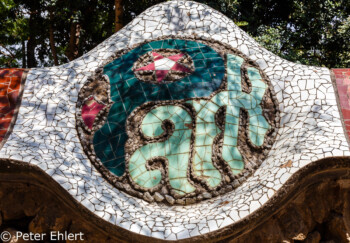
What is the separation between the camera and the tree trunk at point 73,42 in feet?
30.4

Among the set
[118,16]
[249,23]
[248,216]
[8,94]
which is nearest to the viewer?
[248,216]

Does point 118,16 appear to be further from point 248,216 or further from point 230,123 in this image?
point 248,216

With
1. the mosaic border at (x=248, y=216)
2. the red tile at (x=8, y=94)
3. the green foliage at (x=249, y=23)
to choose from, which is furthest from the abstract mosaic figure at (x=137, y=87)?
the green foliage at (x=249, y=23)

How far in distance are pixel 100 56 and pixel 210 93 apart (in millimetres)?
1441

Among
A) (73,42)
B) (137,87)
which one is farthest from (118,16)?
(137,87)

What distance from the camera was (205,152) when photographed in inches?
164

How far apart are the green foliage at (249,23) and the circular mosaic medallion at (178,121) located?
11.2ft

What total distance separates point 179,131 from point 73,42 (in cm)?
582

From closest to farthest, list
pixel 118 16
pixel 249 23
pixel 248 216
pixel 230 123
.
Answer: pixel 248 216, pixel 230 123, pixel 118 16, pixel 249 23

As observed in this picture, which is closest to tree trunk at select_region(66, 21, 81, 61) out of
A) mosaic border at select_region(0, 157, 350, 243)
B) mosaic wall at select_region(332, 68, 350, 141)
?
mosaic border at select_region(0, 157, 350, 243)

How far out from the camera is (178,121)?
435 centimetres

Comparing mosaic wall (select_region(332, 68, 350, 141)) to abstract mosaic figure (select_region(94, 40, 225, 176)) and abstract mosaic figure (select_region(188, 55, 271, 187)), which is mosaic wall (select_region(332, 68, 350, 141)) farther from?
abstract mosaic figure (select_region(94, 40, 225, 176))

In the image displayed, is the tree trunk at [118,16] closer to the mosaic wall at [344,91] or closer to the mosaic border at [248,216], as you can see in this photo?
the mosaic wall at [344,91]

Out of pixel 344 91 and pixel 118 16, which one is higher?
pixel 118 16
